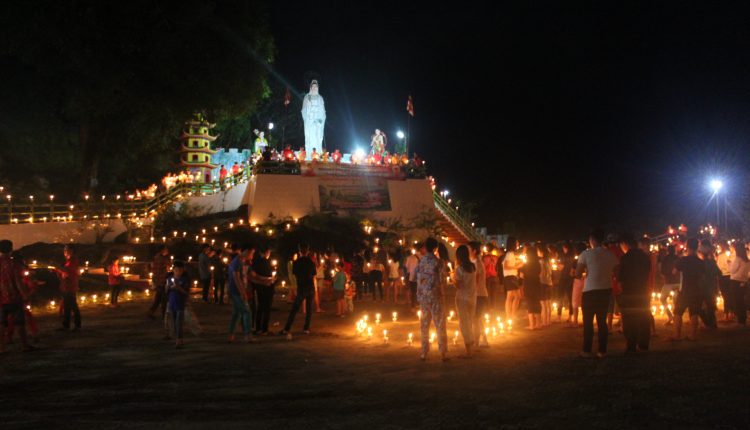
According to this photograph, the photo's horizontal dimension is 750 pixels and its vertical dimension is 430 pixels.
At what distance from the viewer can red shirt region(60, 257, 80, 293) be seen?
11.4m

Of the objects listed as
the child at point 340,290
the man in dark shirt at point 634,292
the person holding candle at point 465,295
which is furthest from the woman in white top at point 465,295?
the child at point 340,290

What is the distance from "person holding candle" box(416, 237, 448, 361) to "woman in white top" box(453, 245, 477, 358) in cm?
33

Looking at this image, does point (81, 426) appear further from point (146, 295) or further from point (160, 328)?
point (146, 295)

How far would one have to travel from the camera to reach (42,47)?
26375mm

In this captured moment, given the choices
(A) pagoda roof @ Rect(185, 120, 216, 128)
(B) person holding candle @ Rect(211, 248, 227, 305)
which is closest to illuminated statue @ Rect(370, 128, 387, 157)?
(A) pagoda roof @ Rect(185, 120, 216, 128)

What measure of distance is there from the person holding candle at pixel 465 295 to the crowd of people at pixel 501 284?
0.05ft

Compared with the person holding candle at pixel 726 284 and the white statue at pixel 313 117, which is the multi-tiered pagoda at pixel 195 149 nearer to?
the white statue at pixel 313 117

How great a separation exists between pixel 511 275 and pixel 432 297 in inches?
153

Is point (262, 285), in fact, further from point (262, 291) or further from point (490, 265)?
point (490, 265)

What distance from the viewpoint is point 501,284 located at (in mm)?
12141

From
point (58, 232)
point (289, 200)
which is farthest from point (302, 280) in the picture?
point (58, 232)

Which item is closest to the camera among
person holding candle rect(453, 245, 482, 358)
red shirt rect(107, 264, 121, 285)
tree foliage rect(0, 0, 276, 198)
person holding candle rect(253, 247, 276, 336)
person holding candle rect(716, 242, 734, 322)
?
person holding candle rect(453, 245, 482, 358)

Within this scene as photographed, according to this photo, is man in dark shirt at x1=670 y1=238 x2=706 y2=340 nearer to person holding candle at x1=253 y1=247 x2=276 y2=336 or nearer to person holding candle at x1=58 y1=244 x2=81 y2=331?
person holding candle at x1=253 y1=247 x2=276 y2=336

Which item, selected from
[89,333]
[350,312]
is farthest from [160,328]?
[350,312]
